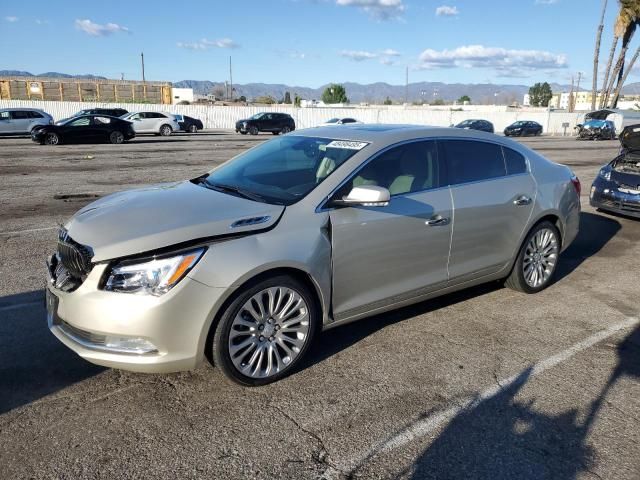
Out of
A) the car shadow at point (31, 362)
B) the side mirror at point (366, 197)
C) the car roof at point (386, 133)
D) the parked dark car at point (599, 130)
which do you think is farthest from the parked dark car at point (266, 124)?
the side mirror at point (366, 197)

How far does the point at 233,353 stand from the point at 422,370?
4.40 feet

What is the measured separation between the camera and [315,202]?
3709 millimetres

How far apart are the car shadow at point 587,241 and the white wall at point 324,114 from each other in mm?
31832

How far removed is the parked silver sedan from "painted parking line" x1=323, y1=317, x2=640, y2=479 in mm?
914

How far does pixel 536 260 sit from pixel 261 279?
3.19m

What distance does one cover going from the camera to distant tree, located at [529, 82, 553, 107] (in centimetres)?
14350

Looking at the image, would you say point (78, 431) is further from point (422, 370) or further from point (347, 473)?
point (422, 370)

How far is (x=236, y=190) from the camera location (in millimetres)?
4105

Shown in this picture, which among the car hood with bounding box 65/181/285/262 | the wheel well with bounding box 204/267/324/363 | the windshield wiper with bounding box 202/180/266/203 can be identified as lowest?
the wheel well with bounding box 204/267/324/363

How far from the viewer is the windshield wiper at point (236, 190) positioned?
12.7 feet

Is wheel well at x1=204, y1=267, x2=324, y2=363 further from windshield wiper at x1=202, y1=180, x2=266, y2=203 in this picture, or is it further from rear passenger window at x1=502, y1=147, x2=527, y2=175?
rear passenger window at x1=502, y1=147, x2=527, y2=175

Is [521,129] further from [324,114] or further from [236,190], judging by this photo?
[236,190]

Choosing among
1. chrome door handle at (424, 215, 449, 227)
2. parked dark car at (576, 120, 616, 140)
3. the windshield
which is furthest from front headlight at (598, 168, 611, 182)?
parked dark car at (576, 120, 616, 140)

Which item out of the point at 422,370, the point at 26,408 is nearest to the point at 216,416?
the point at 26,408
